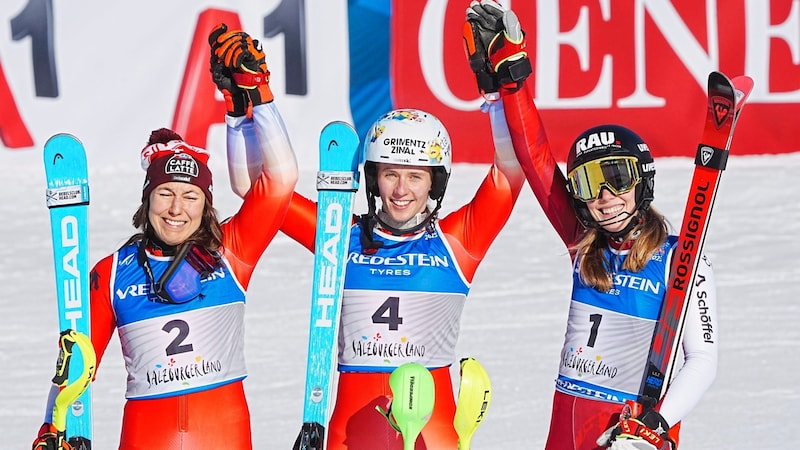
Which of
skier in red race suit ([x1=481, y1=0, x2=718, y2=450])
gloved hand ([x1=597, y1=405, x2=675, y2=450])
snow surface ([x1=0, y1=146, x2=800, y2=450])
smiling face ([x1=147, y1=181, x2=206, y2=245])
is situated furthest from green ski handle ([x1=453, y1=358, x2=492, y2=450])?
snow surface ([x1=0, y1=146, x2=800, y2=450])

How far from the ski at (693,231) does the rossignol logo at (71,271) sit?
198 cm

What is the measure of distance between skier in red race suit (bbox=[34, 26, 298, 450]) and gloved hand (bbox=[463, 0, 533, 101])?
79cm

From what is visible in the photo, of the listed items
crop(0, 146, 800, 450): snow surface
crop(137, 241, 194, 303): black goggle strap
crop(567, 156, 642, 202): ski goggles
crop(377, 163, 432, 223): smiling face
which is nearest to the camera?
crop(567, 156, 642, 202): ski goggles

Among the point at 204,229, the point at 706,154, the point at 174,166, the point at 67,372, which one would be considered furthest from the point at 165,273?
the point at 706,154

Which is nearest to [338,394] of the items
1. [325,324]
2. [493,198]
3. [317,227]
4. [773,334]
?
[325,324]

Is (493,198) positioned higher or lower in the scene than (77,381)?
higher

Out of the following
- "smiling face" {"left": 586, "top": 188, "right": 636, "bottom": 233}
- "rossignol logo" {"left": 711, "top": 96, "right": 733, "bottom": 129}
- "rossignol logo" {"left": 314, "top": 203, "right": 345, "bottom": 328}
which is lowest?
"rossignol logo" {"left": 314, "top": 203, "right": 345, "bottom": 328}

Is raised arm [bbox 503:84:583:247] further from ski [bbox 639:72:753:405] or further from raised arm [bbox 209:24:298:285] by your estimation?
raised arm [bbox 209:24:298:285]

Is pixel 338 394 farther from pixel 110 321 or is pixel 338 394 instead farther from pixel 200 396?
pixel 110 321

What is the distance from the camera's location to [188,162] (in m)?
4.58

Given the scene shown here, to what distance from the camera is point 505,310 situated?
8.55 m

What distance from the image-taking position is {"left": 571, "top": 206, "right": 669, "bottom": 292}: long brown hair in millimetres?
4457

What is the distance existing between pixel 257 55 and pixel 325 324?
1012mm

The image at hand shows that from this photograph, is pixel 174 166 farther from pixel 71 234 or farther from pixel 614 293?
pixel 614 293
